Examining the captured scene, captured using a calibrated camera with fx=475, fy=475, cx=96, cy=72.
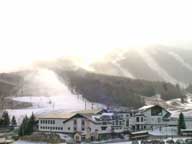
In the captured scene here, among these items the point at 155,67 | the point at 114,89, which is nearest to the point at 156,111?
the point at 114,89

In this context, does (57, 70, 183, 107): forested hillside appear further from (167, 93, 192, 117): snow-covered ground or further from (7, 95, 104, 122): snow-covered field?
(167, 93, 192, 117): snow-covered ground

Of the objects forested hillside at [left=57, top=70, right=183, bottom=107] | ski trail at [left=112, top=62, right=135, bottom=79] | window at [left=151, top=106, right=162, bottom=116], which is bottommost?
window at [left=151, top=106, right=162, bottom=116]

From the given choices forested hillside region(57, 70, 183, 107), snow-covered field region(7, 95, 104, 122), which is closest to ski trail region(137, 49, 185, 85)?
forested hillside region(57, 70, 183, 107)

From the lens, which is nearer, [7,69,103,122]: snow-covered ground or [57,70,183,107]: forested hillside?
[7,69,103,122]: snow-covered ground

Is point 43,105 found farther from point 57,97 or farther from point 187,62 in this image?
point 187,62

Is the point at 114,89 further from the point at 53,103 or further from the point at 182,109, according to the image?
the point at 182,109

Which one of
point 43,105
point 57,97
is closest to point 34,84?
point 57,97

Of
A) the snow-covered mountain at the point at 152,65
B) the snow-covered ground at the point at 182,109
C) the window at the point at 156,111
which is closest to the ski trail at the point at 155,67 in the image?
the snow-covered mountain at the point at 152,65
